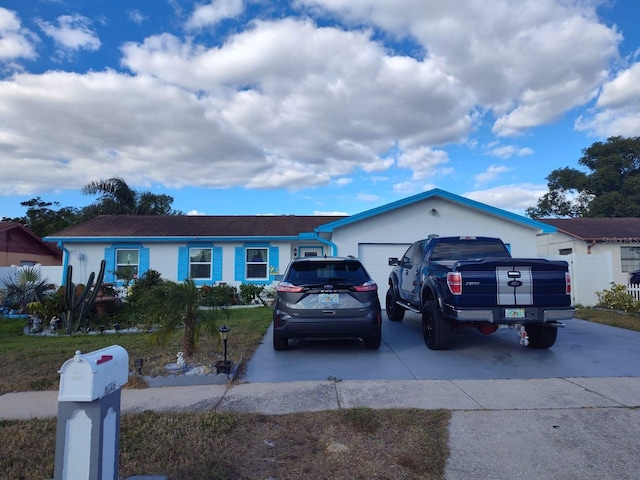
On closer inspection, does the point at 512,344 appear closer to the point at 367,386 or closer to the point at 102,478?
the point at 367,386

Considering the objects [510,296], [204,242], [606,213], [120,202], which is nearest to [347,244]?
[204,242]

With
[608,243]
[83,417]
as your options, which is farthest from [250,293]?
→ [608,243]

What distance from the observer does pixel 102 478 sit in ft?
7.97

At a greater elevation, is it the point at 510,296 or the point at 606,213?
the point at 606,213

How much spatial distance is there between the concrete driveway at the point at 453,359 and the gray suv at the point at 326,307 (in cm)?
48

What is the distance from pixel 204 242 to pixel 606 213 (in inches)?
1364

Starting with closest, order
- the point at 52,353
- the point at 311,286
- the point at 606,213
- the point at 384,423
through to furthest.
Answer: the point at 384,423 → the point at 311,286 → the point at 52,353 → the point at 606,213

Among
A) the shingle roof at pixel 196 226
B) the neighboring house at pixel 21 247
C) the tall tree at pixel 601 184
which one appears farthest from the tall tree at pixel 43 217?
the tall tree at pixel 601 184

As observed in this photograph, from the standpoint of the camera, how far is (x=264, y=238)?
16.1m

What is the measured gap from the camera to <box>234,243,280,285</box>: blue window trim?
16297 mm

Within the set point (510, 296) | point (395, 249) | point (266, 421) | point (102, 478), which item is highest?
point (395, 249)

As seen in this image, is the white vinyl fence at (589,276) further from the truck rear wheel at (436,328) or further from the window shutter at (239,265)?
the window shutter at (239,265)

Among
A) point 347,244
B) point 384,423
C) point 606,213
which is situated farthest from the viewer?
point 606,213

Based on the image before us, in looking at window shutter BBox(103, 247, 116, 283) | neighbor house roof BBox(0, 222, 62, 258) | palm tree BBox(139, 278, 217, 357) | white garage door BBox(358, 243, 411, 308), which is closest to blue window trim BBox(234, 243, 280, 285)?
white garage door BBox(358, 243, 411, 308)
